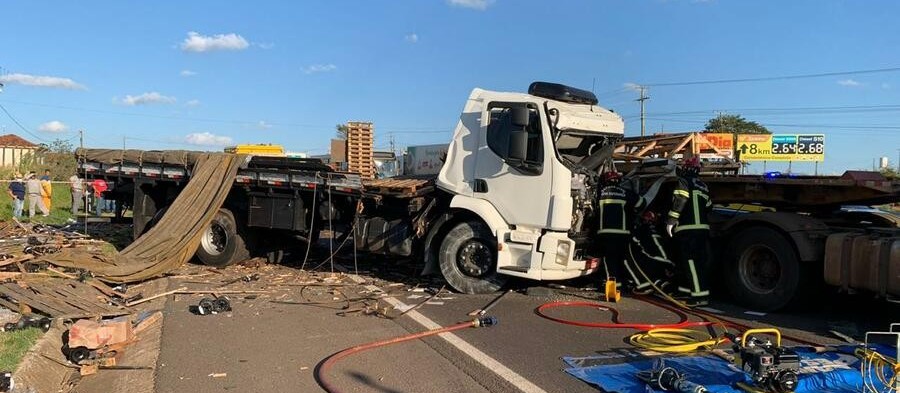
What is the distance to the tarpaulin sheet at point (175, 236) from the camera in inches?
365

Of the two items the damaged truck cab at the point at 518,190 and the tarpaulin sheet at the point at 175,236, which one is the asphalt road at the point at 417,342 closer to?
the damaged truck cab at the point at 518,190

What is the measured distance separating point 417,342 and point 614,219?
132 inches

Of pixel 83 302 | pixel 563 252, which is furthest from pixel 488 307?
pixel 83 302

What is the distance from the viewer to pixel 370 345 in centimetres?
614

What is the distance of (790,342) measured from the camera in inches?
248

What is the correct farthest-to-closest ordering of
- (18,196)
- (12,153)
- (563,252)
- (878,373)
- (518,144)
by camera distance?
(12,153) < (18,196) < (563,252) < (518,144) < (878,373)

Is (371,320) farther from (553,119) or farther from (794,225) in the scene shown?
(794,225)

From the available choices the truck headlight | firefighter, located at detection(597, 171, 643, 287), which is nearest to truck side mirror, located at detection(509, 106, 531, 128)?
firefighter, located at detection(597, 171, 643, 287)

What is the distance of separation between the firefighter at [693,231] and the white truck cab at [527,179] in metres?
1.07

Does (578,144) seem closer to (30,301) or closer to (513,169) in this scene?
(513,169)

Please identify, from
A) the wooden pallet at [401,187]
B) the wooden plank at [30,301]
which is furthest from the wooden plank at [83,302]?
the wooden pallet at [401,187]

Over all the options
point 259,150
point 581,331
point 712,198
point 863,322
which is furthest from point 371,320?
point 259,150

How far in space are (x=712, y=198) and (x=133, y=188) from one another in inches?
377

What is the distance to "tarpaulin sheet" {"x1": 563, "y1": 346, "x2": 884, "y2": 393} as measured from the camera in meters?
4.78
